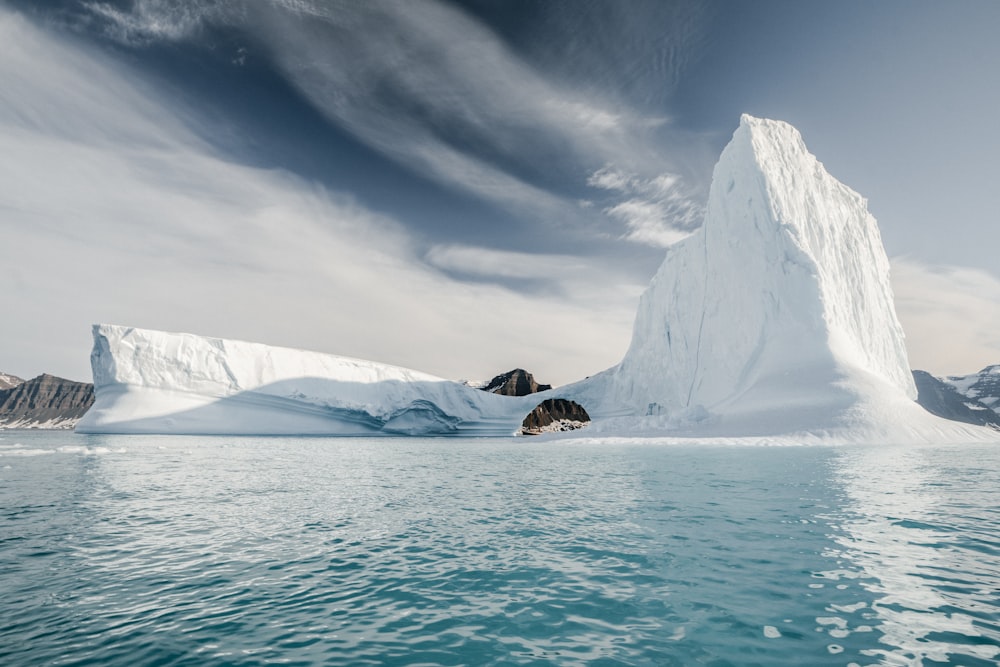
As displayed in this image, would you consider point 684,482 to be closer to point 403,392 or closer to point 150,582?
point 150,582

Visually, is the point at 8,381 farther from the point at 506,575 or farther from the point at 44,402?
the point at 506,575

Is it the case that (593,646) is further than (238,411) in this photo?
No

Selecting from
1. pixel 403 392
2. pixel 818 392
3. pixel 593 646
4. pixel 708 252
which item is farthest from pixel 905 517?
pixel 403 392

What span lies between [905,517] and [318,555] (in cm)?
1078

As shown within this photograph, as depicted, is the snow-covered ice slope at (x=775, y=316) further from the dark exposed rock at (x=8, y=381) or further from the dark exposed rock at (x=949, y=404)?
the dark exposed rock at (x=8, y=381)

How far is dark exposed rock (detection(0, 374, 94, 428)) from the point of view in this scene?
384 feet

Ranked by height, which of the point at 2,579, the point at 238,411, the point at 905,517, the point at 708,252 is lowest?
the point at 2,579

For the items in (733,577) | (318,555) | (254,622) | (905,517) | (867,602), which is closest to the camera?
(254,622)

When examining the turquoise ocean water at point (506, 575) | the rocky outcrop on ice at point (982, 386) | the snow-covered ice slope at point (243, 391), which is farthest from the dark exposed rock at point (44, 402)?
the rocky outcrop on ice at point (982, 386)

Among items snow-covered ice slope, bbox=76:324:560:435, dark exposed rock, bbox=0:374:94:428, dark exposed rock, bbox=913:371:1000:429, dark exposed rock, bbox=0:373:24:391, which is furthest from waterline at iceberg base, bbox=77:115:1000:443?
dark exposed rock, bbox=0:373:24:391

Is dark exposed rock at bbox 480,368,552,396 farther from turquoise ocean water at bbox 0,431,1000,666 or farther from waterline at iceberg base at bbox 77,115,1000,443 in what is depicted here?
turquoise ocean water at bbox 0,431,1000,666

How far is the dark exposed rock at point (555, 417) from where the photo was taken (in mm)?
63750

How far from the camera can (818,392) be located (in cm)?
3156

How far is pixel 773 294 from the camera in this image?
130 ft
